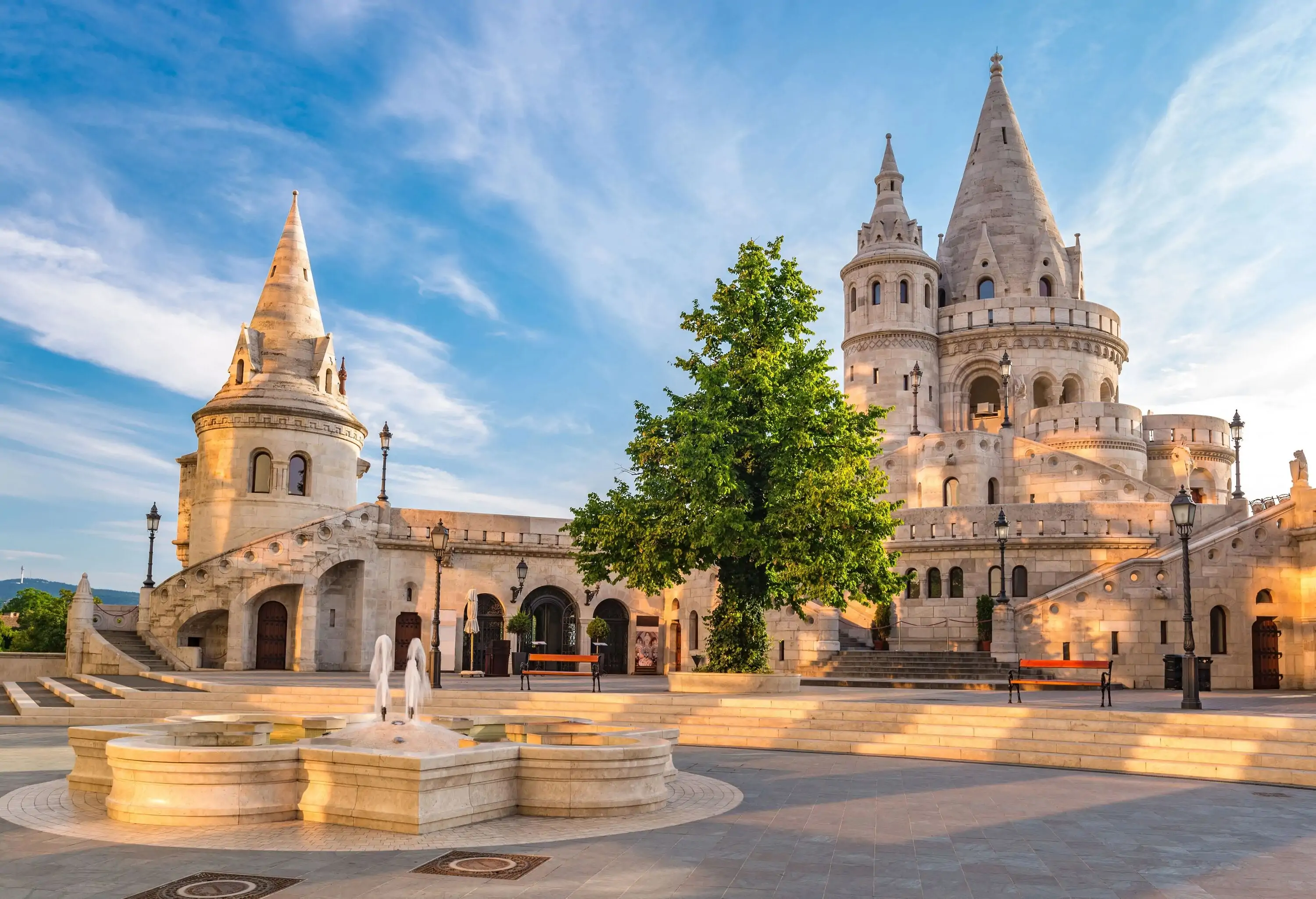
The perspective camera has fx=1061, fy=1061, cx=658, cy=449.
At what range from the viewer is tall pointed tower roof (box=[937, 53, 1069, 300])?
55.2 meters

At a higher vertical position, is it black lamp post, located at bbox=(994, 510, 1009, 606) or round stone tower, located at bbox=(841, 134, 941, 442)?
round stone tower, located at bbox=(841, 134, 941, 442)

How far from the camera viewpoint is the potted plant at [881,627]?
3447cm

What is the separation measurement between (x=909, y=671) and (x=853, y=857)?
22.3m

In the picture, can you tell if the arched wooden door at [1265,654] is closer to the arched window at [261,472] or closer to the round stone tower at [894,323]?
the round stone tower at [894,323]

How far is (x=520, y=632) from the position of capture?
119 feet

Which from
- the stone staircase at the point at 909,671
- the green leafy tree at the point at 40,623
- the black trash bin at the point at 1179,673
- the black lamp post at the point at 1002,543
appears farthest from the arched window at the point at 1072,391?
the green leafy tree at the point at 40,623

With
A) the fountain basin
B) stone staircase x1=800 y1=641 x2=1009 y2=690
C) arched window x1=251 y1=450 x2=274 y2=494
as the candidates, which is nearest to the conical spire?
arched window x1=251 y1=450 x2=274 y2=494

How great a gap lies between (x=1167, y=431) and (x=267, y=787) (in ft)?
161

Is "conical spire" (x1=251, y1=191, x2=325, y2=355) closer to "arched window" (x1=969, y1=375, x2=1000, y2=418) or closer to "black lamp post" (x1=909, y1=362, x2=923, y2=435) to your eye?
"black lamp post" (x1=909, y1=362, x2=923, y2=435)

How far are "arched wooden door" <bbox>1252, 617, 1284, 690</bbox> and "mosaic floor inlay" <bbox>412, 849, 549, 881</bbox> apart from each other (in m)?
27.5

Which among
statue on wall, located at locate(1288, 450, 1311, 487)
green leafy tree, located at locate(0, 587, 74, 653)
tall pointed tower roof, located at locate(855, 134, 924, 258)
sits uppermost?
tall pointed tower roof, located at locate(855, 134, 924, 258)

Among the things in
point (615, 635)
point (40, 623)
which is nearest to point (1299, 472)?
point (615, 635)

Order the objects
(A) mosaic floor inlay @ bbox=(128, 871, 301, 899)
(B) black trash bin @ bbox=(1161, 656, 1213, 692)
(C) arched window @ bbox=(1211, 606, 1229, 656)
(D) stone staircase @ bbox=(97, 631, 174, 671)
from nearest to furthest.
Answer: (A) mosaic floor inlay @ bbox=(128, 871, 301, 899)
(B) black trash bin @ bbox=(1161, 656, 1213, 692)
(C) arched window @ bbox=(1211, 606, 1229, 656)
(D) stone staircase @ bbox=(97, 631, 174, 671)

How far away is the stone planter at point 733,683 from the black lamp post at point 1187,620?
24.2 ft
